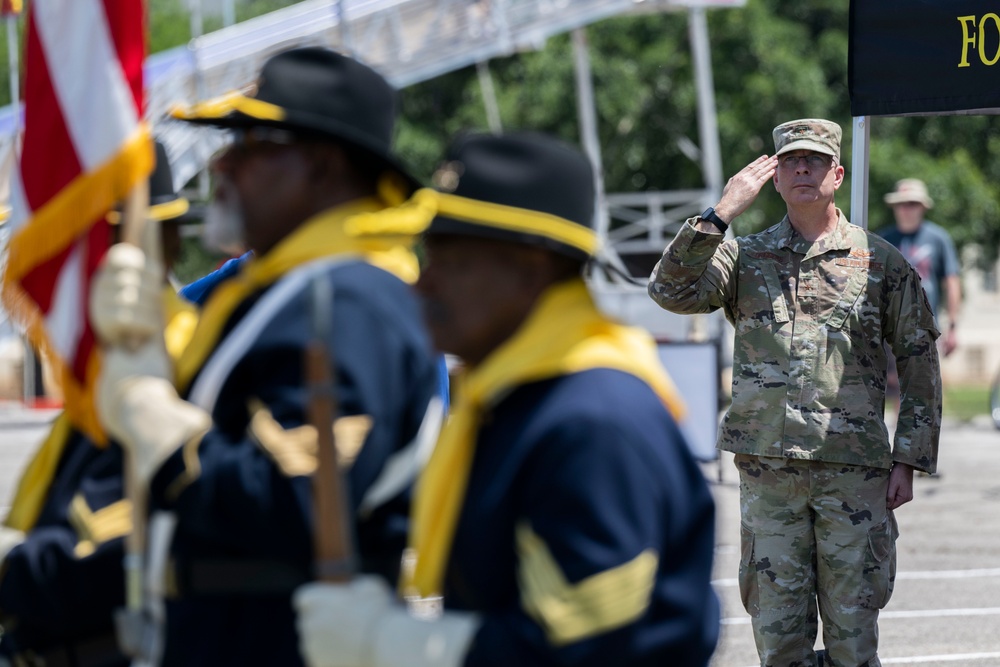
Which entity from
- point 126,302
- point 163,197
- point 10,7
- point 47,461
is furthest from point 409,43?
point 126,302

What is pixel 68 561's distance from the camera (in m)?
3.05

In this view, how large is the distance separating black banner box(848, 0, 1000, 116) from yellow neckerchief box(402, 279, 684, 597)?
3.60 metres

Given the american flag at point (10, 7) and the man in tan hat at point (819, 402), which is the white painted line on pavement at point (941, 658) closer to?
the man in tan hat at point (819, 402)

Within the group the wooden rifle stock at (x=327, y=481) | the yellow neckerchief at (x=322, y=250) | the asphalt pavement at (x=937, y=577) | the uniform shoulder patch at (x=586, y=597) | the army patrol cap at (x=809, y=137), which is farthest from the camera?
the asphalt pavement at (x=937, y=577)

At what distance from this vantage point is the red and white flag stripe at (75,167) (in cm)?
311

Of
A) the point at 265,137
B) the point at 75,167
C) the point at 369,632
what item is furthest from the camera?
the point at 75,167

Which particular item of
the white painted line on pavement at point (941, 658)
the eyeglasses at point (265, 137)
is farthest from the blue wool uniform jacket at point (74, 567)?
the white painted line on pavement at point (941, 658)

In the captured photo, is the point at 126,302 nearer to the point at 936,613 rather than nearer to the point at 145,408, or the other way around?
the point at 145,408

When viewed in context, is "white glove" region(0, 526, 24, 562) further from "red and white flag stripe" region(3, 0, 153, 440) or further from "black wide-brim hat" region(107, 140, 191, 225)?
"black wide-brim hat" region(107, 140, 191, 225)

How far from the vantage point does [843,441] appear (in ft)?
18.5

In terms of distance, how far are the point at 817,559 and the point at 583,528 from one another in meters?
3.59

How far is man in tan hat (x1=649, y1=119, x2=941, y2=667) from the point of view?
564 centimetres

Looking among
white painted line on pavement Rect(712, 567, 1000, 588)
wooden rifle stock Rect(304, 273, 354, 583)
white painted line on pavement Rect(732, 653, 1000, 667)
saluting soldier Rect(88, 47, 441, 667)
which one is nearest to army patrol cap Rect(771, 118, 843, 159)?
white painted line on pavement Rect(732, 653, 1000, 667)

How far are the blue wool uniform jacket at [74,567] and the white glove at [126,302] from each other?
1.19ft
